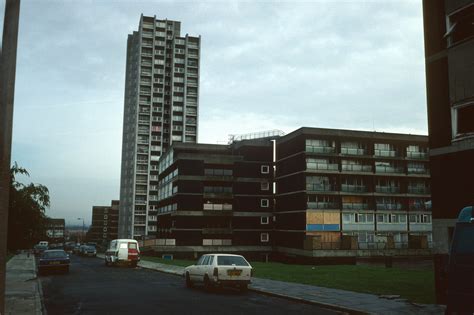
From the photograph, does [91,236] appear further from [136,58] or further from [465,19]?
[465,19]

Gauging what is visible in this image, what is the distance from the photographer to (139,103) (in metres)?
113

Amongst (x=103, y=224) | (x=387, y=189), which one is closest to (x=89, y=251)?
(x=387, y=189)

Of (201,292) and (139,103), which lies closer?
(201,292)

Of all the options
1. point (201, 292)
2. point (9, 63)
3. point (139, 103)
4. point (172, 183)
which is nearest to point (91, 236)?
point (139, 103)

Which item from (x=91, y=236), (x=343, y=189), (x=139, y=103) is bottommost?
(x=91, y=236)

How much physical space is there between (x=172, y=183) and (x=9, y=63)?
61.3 metres

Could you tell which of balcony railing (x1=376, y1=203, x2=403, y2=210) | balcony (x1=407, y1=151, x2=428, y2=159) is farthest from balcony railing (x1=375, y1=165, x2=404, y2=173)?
balcony railing (x1=376, y1=203, x2=403, y2=210)

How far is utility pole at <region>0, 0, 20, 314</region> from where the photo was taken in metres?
5.64

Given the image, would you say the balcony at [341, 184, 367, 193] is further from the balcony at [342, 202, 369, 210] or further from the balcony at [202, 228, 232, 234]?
the balcony at [202, 228, 232, 234]

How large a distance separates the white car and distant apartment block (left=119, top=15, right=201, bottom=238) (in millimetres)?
93352

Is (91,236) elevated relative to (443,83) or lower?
lower

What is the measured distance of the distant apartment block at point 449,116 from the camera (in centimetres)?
1412

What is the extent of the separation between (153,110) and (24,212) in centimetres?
10132

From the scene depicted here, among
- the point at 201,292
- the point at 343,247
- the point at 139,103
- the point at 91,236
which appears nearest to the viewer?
the point at 201,292
